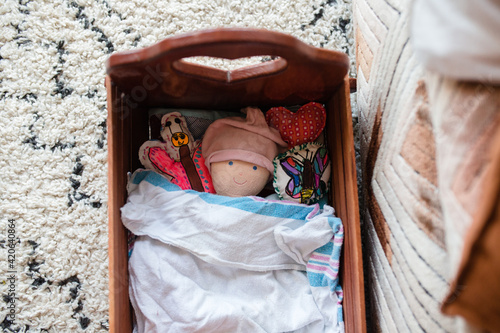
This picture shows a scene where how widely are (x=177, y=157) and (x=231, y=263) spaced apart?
281 millimetres

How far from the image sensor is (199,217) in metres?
0.91

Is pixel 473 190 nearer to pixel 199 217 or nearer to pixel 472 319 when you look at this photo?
pixel 472 319

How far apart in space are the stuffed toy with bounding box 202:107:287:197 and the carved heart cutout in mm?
21

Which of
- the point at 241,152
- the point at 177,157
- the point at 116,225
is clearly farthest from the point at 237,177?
the point at 116,225

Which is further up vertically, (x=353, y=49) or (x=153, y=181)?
(x=353, y=49)

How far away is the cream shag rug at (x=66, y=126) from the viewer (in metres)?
1.09

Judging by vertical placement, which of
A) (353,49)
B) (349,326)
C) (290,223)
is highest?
(353,49)

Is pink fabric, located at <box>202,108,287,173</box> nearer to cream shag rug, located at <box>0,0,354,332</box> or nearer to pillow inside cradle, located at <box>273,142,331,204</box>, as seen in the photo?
pillow inside cradle, located at <box>273,142,331,204</box>

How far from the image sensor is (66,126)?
3.75 ft

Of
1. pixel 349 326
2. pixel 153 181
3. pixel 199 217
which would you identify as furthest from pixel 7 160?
pixel 349 326

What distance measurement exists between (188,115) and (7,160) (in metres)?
0.53

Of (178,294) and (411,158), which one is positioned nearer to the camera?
(411,158)

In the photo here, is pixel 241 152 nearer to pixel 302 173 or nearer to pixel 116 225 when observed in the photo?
pixel 302 173

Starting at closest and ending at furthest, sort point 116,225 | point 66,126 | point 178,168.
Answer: point 116,225
point 178,168
point 66,126
